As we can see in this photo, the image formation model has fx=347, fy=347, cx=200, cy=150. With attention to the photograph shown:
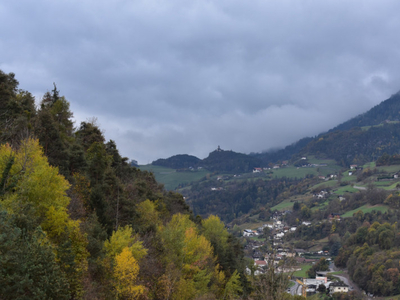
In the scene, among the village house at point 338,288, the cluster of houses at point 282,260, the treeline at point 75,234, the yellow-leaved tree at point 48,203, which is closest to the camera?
the cluster of houses at point 282,260

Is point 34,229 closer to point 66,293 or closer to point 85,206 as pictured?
point 66,293

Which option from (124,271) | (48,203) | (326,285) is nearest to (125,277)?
(124,271)

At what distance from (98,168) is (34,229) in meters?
24.3

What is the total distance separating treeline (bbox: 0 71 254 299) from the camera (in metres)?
19.2

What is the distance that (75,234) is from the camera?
2522 cm

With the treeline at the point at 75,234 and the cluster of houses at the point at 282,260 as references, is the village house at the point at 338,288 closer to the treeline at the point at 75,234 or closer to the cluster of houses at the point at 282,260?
the cluster of houses at the point at 282,260

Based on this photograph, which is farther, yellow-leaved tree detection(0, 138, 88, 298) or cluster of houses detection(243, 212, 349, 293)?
yellow-leaved tree detection(0, 138, 88, 298)

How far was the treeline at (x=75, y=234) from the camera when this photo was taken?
19172 mm

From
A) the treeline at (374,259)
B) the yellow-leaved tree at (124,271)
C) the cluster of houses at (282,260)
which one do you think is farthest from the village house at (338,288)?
the yellow-leaved tree at (124,271)

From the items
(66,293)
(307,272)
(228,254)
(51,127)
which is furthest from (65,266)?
(307,272)

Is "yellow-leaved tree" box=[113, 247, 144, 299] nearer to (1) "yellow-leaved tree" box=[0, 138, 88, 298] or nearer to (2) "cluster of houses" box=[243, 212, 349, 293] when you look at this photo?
(1) "yellow-leaved tree" box=[0, 138, 88, 298]

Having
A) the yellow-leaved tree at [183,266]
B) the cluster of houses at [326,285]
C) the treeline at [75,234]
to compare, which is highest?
the treeline at [75,234]

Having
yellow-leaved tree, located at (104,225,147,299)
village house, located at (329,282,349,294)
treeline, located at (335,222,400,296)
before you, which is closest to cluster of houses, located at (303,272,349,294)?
village house, located at (329,282,349,294)

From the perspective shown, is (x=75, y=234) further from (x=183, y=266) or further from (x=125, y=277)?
(x=183, y=266)
